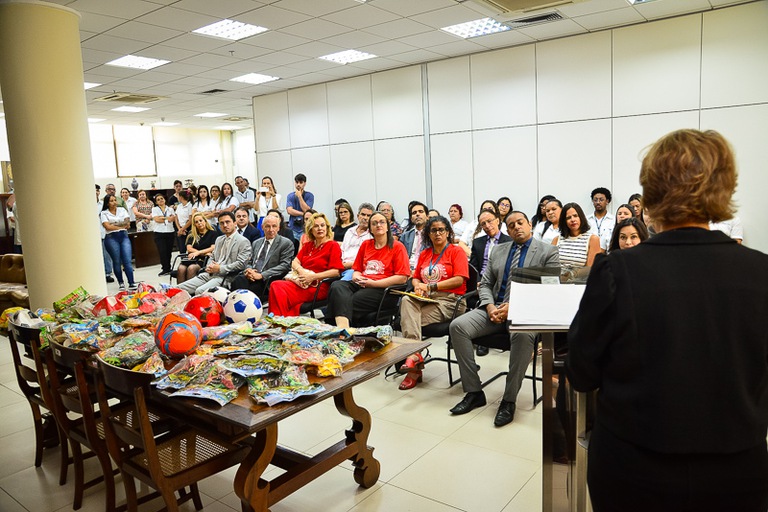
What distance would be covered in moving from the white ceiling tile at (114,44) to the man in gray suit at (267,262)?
3.02 meters

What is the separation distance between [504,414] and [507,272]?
1.02 meters

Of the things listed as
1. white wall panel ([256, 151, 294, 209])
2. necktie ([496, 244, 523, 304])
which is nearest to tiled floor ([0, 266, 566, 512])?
necktie ([496, 244, 523, 304])

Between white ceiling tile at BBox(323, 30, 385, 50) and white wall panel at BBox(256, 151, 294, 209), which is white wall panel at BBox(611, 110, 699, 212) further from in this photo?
white wall panel at BBox(256, 151, 294, 209)

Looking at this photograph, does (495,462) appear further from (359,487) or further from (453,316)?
(453,316)

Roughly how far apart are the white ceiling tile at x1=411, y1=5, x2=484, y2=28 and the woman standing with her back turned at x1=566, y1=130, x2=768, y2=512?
525 centimetres

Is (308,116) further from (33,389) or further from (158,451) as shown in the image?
(158,451)

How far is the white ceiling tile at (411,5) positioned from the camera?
5.60 m

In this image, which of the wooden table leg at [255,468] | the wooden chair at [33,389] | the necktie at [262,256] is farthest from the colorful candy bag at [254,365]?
the necktie at [262,256]

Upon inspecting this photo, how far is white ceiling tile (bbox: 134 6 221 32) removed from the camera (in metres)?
5.62

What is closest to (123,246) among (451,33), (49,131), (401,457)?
(49,131)

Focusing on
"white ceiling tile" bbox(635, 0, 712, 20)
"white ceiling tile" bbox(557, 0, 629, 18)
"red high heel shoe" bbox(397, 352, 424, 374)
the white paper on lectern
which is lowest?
"red high heel shoe" bbox(397, 352, 424, 374)

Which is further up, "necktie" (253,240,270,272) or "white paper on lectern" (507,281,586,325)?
"white paper on lectern" (507,281,586,325)

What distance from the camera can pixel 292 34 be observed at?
6.63 metres

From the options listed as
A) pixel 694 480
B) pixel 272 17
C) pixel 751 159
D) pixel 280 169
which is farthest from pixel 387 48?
pixel 694 480
